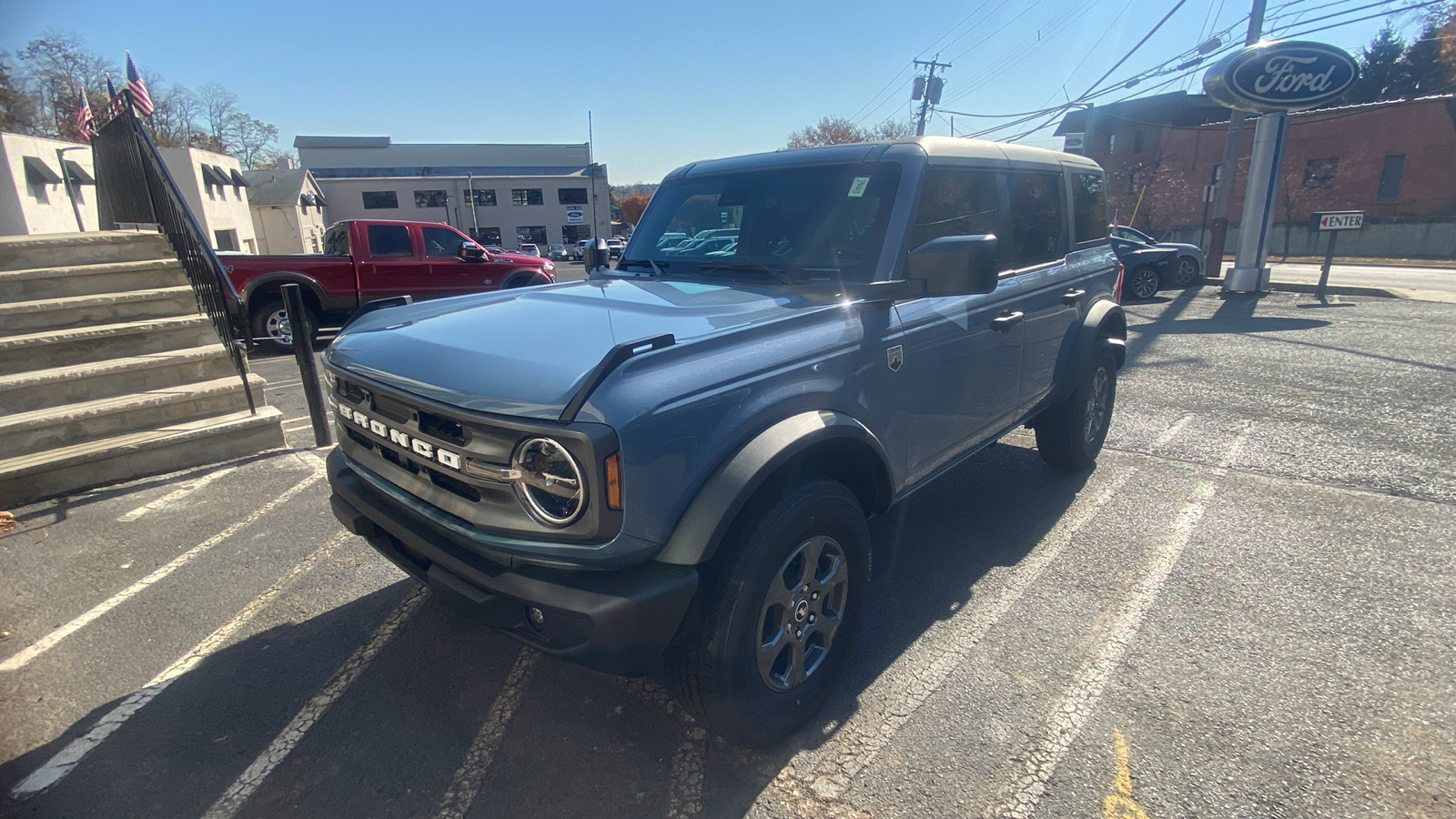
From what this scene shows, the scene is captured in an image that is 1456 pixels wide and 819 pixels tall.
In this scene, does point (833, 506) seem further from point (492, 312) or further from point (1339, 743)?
point (1339, 743)

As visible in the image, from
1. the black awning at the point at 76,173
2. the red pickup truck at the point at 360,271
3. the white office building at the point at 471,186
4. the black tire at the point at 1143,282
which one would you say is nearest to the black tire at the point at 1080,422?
the red pickup truck at the point at 360,271

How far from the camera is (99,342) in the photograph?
553 centimetres

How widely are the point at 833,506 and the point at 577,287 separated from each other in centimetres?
155

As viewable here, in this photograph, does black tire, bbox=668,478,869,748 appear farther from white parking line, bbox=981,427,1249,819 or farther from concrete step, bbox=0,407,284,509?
concrete step, bbox=0,407,284,509

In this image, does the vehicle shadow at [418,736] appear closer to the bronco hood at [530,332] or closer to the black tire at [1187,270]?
the bronco hood at [530,332]

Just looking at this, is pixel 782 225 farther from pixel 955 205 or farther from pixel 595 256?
pixel 595 256

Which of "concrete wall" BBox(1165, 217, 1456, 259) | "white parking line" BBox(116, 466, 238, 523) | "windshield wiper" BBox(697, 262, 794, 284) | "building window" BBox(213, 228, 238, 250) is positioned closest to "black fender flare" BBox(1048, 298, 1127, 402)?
"windshield wiper" BBox(697, 262, 794, 284)

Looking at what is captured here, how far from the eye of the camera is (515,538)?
204cm

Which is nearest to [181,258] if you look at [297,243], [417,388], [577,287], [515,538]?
[577,287]

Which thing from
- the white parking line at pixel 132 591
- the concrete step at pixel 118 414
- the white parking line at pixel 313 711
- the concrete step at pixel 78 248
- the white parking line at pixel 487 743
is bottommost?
the white parking line at pixel 487 743

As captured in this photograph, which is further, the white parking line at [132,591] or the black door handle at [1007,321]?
the black door handle at [1007,321]

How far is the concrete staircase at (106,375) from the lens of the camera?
4.72 metres

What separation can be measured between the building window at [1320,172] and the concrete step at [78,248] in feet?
156

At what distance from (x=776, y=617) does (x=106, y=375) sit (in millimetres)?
5542
